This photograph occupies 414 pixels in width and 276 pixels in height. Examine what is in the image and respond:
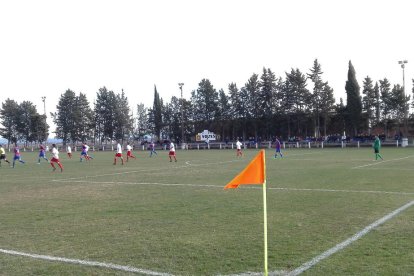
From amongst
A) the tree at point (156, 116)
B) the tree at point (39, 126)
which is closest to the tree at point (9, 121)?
the tree at point (39, 126)

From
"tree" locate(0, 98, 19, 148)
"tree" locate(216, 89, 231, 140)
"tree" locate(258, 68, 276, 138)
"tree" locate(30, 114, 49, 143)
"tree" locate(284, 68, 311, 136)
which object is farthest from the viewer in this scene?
"tree" locate(0, 98, 19, 148)

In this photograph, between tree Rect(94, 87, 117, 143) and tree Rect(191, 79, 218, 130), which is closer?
tree Rect(191, 79, 218, 130)

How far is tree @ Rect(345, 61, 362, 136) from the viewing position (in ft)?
226

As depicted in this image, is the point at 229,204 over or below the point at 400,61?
below

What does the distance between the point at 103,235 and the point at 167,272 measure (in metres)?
2.68

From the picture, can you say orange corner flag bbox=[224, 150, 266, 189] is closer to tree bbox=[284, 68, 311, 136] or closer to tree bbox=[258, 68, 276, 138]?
tree bbox=[284, 68, 311, 136]

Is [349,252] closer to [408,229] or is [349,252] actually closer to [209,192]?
[408,229]

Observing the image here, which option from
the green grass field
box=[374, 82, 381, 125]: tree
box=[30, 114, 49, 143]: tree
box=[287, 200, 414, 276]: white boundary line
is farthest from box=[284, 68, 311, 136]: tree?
box=[287, 200, 414, 276]: white boundary line

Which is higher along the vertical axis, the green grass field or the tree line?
the tree line

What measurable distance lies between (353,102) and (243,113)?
20579 mm

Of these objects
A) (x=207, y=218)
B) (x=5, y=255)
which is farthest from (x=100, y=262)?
(x=207, y=218)

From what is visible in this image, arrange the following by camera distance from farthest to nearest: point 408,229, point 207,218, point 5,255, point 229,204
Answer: point 229,204
point 207,218
point 408,229
point 5,255

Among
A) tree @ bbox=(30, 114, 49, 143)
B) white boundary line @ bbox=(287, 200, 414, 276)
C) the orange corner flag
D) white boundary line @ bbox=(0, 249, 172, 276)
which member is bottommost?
white boundary line @ bbox=(0, 249, 172, 276)

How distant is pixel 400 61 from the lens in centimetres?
5041
